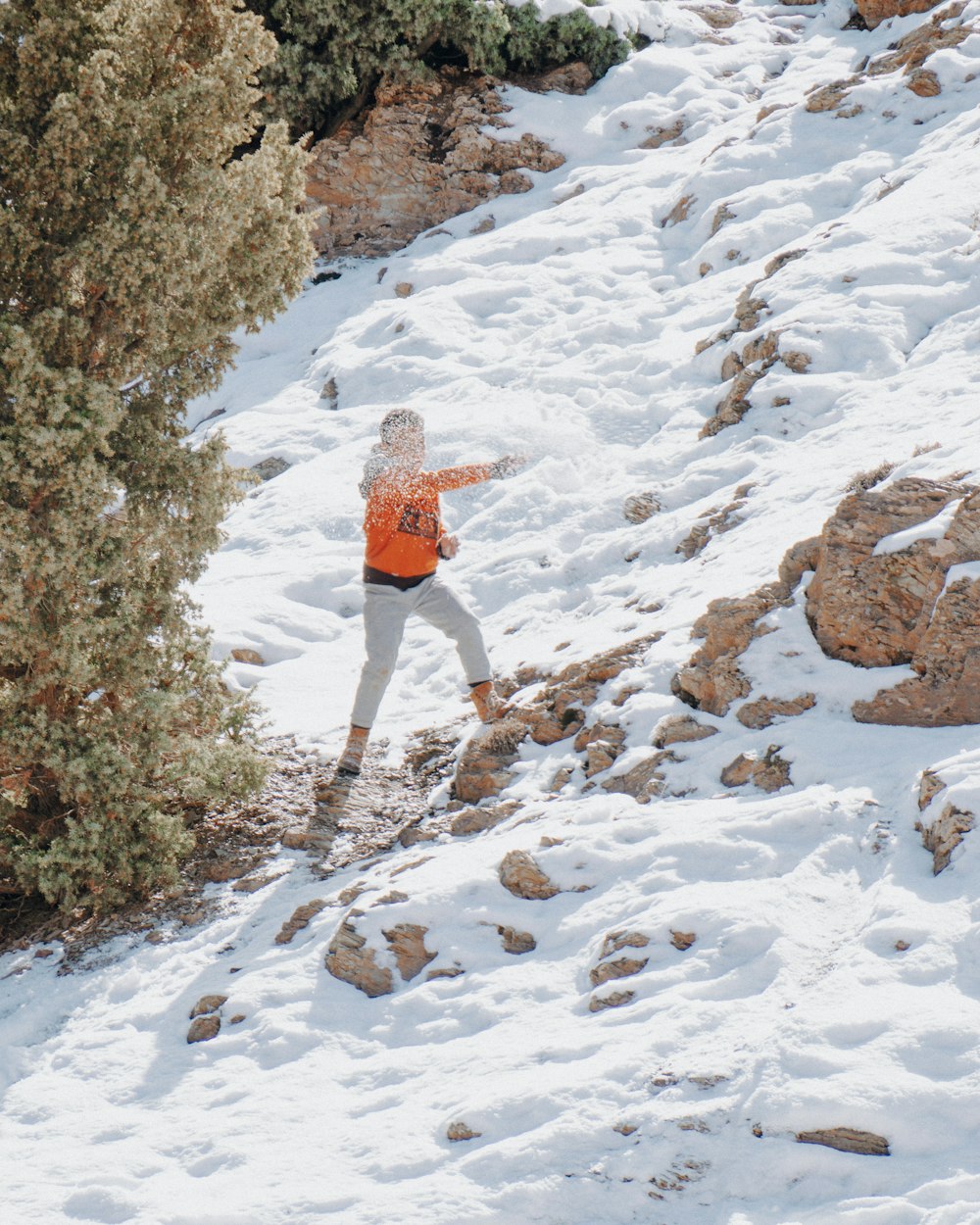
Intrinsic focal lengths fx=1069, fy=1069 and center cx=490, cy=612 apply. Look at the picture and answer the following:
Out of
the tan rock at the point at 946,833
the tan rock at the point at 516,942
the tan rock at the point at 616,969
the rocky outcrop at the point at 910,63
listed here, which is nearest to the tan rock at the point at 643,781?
the tan rock at the point at 516,942

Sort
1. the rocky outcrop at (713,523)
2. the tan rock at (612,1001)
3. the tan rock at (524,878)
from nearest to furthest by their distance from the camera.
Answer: the tan rock at (612,1001)
the tan rock at (524,878)
the rocky outcrop at (713,523)

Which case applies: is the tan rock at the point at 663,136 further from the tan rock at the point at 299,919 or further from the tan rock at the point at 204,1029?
the tan rock at the point at 204,1029

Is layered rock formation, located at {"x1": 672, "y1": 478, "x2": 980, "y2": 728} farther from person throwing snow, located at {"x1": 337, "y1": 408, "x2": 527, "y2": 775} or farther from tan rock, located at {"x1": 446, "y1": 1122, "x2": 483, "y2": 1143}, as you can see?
tan rock, located at {"x1": 446, "y1": 1122, "x2": 483, "y2": 1143}

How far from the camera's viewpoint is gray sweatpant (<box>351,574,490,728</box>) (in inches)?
222

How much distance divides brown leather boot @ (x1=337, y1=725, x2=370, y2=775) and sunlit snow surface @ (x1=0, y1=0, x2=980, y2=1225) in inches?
17.8

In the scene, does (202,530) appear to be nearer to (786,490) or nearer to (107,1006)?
(107,1006)

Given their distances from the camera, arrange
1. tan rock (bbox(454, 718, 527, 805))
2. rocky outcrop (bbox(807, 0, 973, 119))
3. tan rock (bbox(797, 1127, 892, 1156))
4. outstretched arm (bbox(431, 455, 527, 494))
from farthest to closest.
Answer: rocky outcrop (bbox(807, 0, 973, 119)) < outstretched arm (bbox(431, 455, 527, 494)) < tan rock (bbox(454, 718, 527, 805)) < tan rock (bbox(797, 1127, 892, 1156))

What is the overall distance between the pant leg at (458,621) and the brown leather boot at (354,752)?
2.13 feet

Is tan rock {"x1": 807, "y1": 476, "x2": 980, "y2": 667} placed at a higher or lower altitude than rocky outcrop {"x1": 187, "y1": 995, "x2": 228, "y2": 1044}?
higher

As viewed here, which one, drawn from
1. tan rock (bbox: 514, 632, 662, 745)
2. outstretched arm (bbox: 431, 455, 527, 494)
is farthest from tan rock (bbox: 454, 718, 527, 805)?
outstretched arm (bbox: 431, 455, 527, 494)

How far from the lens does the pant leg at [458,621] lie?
5758 millimetres

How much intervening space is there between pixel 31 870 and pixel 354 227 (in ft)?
33.1

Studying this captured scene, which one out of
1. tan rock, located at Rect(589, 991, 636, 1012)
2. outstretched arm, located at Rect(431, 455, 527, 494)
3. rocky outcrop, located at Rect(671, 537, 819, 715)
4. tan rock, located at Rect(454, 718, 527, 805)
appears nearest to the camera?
tan rock, located at Rect(589, 991, 636, 1012)

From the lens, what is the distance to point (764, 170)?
10836mm
